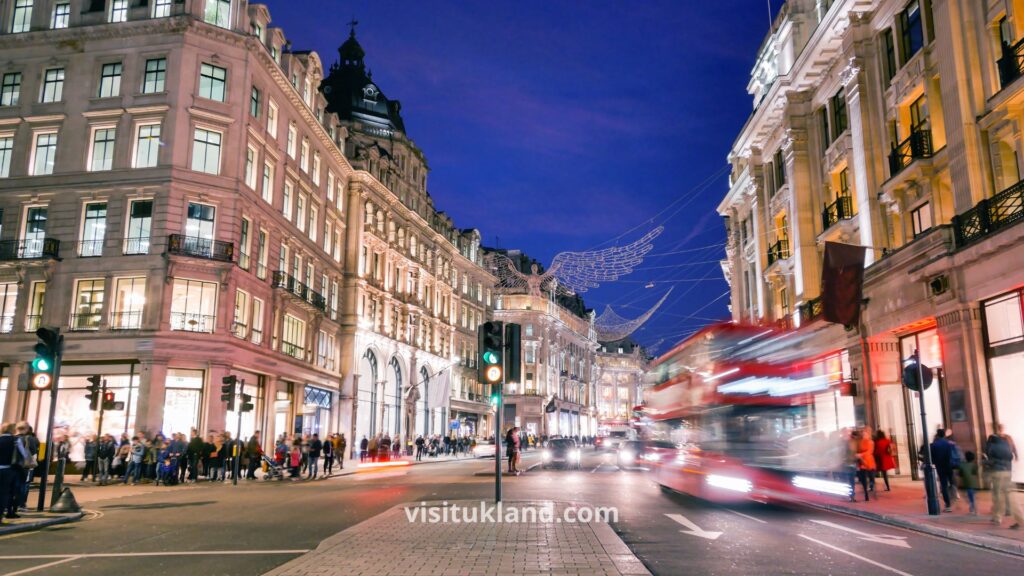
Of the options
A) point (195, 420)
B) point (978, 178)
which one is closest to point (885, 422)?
point (978, 178)

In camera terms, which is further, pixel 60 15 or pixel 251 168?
pixel 251 168

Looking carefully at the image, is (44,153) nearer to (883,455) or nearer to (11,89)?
(11,89)

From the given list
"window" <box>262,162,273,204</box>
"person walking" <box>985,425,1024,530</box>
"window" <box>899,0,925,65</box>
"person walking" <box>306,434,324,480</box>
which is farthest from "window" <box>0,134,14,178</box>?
"person walking" <box>985,425,1024,530</box>

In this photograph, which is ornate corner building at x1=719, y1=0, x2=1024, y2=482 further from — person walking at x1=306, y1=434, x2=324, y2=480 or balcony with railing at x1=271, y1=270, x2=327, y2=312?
balcony with railing at x1=271, y1=270, x2=327, y2=312

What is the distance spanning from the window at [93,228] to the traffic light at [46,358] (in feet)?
63.5

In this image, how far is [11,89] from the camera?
35.9 m

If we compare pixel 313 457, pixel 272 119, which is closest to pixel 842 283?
pixel 313 457

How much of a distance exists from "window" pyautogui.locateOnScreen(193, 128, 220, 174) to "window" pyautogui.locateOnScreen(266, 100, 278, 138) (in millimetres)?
4469

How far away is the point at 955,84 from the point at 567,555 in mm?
19784

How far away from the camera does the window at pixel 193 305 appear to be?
32.6 m

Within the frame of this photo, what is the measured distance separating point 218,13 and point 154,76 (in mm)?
4326

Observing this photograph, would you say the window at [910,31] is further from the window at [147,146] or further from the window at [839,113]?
the window at [147,146]

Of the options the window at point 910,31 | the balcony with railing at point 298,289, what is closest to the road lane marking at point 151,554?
the window at point 910,31

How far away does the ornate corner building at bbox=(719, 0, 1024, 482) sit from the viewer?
20.1 m
